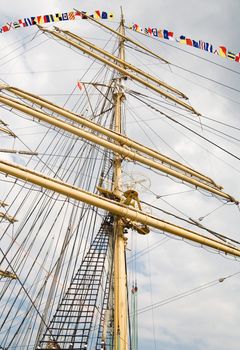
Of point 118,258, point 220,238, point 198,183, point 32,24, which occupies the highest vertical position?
point 32,24

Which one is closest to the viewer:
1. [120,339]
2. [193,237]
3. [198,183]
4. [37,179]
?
[120,339]

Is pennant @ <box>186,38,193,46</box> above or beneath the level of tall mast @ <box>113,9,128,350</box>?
above

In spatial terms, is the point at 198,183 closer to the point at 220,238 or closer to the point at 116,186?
the point at 220,238

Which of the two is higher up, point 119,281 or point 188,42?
point 188,42

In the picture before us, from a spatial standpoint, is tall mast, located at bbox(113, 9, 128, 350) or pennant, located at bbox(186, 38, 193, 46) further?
pennant, located at bbox(186, 38, 193, 46)

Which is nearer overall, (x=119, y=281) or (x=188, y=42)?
(x=119, y=281)

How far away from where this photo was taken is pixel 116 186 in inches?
473

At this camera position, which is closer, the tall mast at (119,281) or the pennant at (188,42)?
the tall mast at (119,281)

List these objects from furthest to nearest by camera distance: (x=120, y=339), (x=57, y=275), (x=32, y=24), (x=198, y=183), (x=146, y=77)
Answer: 1. (x=146, y=77)
2. (x=32, y=24)
3. (x=198, y=183)
4. (x=57, y=275)
5. (x=120, y=339)

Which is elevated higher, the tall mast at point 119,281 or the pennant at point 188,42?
the pennant at point 188,42

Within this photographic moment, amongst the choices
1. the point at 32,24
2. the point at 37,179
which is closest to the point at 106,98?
the point at 32,24

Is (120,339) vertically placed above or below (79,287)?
below

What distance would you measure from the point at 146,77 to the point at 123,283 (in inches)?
457

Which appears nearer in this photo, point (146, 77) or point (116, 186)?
point (116, 186)
